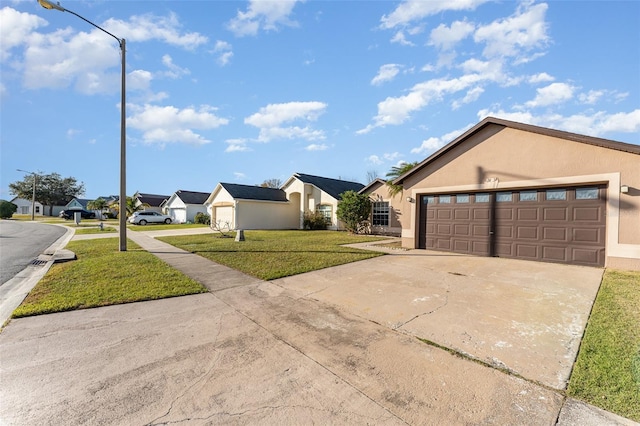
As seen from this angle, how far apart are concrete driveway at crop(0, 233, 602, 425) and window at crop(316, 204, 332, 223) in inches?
721

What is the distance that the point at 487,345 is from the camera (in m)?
3.62

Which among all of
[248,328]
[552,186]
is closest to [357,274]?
[248,328]

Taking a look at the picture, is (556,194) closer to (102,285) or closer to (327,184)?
(102,285)

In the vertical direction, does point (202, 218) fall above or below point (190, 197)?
below

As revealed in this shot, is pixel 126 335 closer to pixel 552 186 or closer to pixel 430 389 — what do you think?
pixel 430 389

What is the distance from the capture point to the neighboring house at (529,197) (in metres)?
7.95

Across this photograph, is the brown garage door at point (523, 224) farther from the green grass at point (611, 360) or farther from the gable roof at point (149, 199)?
the gable roof at point (149, 199)

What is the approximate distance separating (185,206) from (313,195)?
17.9m

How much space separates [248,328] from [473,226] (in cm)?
976

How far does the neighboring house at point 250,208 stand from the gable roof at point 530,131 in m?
15.2

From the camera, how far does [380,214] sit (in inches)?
823

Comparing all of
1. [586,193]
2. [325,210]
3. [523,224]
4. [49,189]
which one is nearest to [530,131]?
[586,193]

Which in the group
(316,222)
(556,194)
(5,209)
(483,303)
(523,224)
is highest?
(556,194)

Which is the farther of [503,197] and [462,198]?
[462,198]
